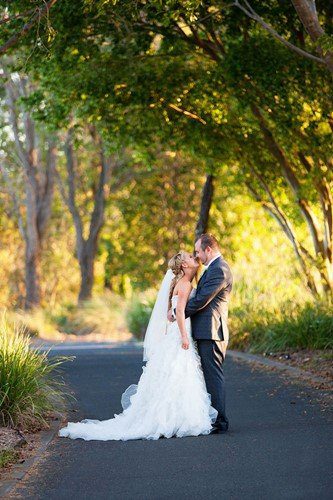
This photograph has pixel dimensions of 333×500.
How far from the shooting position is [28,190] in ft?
113

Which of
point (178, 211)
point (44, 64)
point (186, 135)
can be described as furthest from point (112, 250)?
point (44, 64)

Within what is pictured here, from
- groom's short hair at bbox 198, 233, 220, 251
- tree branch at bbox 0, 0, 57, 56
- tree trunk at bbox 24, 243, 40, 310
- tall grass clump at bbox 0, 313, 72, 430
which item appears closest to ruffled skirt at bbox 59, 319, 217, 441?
tall grass clump at bbox 0, 313, 72, 430

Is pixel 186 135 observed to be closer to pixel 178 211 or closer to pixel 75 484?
pixel 75 484

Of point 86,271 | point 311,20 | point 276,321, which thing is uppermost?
point 311,20

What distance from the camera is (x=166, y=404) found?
1091cm

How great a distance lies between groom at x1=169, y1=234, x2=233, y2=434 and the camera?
11.0 m

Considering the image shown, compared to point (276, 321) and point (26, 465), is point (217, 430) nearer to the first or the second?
point (26, 465)

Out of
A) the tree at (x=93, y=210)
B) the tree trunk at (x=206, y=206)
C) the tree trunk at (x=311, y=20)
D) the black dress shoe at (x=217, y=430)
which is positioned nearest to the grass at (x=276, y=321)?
the tree trunk at (x=206, y=206)

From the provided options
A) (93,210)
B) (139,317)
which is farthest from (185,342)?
(93,210)

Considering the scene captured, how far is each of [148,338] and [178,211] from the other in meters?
28.9

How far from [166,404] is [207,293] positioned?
124cm

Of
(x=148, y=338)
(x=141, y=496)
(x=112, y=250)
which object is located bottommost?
(x=141, y=496)

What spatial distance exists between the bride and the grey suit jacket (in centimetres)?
11

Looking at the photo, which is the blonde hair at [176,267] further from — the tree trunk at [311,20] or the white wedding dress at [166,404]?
the tree trunk at [311,20]
